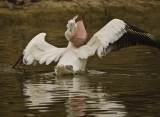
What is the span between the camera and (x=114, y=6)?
27969 millimetres

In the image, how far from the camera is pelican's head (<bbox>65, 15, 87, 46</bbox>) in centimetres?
1188

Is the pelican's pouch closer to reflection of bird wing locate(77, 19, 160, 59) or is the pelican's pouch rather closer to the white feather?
reflection of bird wing locate(77, 19, 160, 59)

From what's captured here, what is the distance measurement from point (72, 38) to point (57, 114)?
14.3 ft

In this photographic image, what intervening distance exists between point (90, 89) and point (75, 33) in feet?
8.11

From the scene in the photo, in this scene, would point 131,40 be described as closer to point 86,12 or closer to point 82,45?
point 82,45

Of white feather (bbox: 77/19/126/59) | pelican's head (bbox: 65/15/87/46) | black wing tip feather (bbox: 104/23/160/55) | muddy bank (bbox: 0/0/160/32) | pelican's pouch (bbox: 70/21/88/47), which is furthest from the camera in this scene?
muddy bank (bbox: 0/0/160/32)

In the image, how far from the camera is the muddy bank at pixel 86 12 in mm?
27547

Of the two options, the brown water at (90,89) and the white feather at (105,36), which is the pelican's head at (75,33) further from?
the brown water at (90,89)

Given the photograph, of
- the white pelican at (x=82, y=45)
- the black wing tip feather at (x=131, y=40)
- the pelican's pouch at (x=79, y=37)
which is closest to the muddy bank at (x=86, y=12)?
the pelican's pouch at (x=79, y=37)

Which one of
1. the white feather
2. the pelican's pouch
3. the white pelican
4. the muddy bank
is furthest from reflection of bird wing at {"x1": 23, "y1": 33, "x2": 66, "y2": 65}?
the muddy bank

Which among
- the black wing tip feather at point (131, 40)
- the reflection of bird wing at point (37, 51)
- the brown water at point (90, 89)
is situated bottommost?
the brown water at point (90, 89)

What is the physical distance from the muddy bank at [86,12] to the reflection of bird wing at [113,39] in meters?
15.6

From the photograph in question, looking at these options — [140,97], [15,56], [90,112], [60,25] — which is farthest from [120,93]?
[60,25]

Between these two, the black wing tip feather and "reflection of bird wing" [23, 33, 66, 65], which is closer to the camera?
the black wing tip feather
